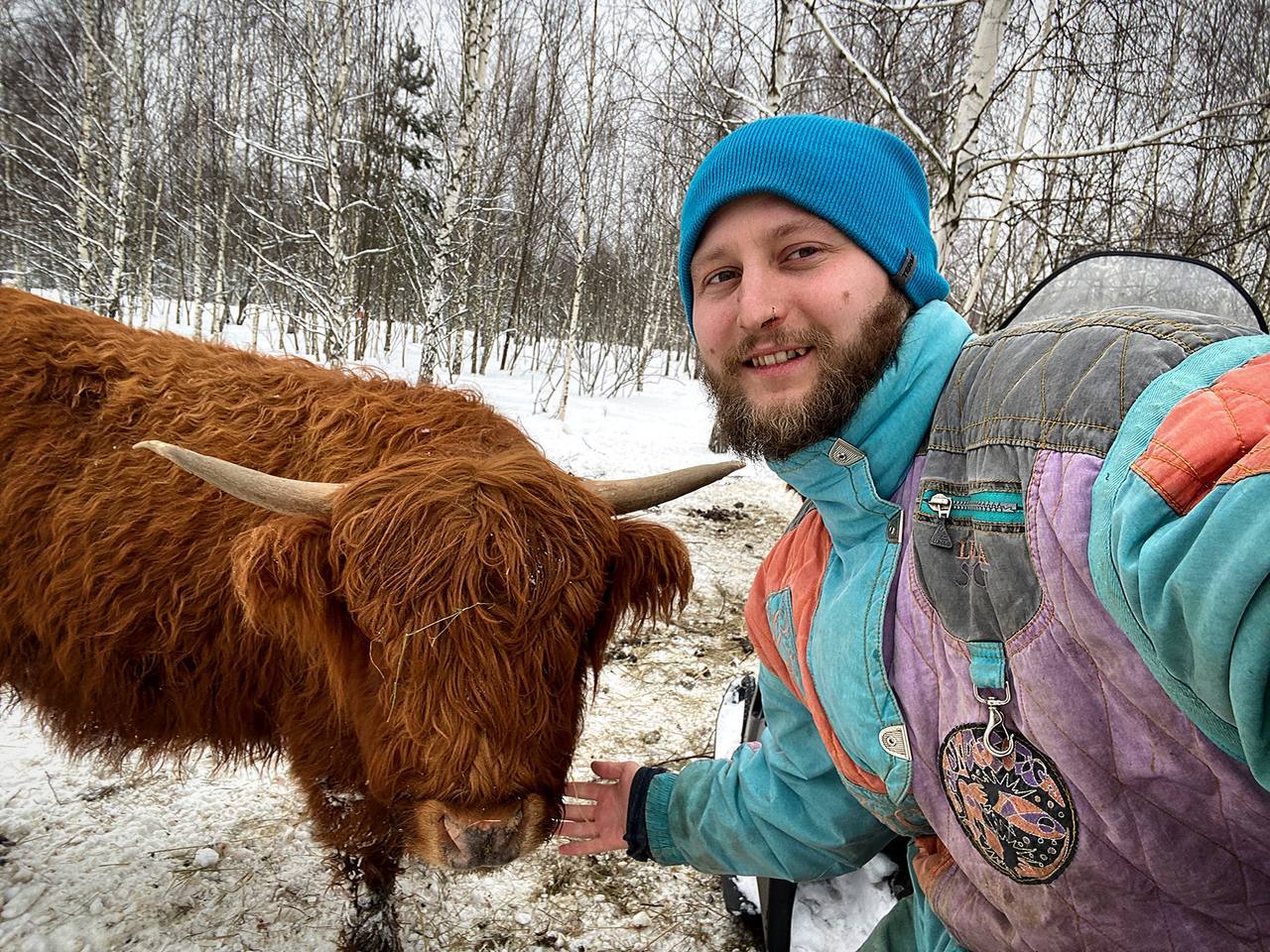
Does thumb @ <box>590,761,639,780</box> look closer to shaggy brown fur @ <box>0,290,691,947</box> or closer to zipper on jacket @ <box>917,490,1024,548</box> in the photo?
shaggy brown fur @ <box>0,290,691,947</box>

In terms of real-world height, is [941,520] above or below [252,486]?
above

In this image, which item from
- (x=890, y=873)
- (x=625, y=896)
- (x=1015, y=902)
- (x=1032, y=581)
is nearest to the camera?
(x=1032, y=581)

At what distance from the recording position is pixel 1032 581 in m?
0.99

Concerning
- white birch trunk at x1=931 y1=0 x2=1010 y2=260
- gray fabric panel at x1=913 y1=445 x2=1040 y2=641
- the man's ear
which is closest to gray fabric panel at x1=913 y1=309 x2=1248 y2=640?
gray fabric panel at x1=913 y1=445 x2=1040 y2=641

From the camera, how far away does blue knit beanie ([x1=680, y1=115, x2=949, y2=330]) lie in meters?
1.52

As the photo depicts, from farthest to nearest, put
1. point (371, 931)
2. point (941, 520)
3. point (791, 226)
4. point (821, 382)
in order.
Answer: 1. point (371, 931)
2. point (791, 226)
3. point (821, 382)
4. point (941, 520)

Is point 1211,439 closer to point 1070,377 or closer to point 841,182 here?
point 1070,377

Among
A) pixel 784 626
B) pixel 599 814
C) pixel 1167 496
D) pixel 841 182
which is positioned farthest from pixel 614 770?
pixel 841 182

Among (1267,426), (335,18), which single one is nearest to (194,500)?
→ (1267,426)

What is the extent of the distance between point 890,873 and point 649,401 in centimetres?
2034

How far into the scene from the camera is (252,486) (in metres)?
1.79

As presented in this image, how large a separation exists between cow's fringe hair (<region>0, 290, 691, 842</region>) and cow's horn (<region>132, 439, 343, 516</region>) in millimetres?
67

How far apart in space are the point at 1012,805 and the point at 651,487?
1.37 metres

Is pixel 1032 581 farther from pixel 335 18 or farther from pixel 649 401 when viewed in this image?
pixel 649 401
